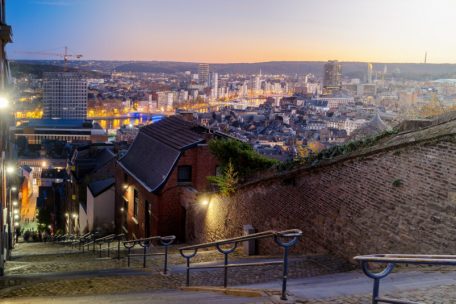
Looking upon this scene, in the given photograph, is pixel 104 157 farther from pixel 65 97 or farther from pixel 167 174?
pixel 65 97

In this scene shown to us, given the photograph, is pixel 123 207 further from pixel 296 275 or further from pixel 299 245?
pixel 296 275

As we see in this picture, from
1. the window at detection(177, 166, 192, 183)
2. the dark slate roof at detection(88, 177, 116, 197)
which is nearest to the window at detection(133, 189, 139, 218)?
the window at detection(177, 166, 192, 183)

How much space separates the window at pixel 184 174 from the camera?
21.0 meters

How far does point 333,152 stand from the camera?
12.0 metres

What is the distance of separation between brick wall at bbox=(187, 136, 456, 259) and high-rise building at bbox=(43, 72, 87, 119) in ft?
613

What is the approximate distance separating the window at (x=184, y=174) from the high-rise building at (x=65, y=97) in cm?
17748

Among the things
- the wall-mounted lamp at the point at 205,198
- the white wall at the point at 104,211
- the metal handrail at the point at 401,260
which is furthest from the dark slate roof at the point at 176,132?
the metal handrail at the point at 401,260

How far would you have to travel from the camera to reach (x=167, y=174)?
20.7 metres

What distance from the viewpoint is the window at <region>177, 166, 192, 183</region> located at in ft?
69.0

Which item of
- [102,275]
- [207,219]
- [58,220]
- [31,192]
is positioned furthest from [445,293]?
[31,192]

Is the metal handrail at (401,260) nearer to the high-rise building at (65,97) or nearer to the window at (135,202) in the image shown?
the window at (135,202)

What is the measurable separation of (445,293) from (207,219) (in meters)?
12.2

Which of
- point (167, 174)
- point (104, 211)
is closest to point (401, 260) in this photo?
point (167, 174)

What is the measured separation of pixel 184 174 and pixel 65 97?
18242 cm
